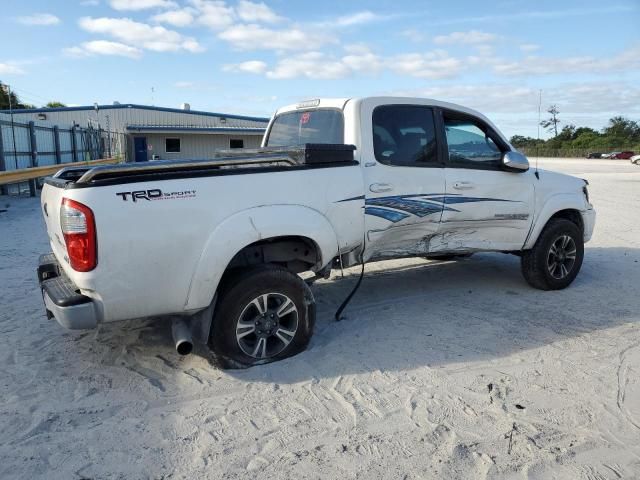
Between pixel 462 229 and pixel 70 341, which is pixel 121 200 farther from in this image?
pixel 462 229

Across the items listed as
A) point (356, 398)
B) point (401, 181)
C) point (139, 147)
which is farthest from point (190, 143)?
point (356, 398)

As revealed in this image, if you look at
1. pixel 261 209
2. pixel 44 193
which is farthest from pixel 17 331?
pixel 261 209

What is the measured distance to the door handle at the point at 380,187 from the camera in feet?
14.8

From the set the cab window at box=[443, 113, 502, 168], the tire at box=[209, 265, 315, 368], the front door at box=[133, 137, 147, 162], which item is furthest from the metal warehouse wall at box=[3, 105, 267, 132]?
the tire at box=[209, 265, 315, 368]

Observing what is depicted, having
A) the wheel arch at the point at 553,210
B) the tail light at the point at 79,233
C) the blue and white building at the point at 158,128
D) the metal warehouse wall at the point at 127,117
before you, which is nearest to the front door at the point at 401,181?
the wheel arch at the point at 553,210

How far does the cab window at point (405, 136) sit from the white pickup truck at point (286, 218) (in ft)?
0.04

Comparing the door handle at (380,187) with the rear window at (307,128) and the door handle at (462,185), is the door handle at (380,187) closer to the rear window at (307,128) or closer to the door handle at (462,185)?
the rear window at (307,128)

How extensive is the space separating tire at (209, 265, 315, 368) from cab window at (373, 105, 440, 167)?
1451mm

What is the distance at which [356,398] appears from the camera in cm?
353

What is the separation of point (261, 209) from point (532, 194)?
3.19 meters

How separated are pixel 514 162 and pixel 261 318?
2.99 m

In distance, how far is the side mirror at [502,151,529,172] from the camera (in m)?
5.23

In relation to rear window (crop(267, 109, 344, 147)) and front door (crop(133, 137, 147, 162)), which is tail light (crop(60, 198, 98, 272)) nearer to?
rear window (crop(267, 109, 344, 147))

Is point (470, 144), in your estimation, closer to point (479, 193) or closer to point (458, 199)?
point (479, 193)
